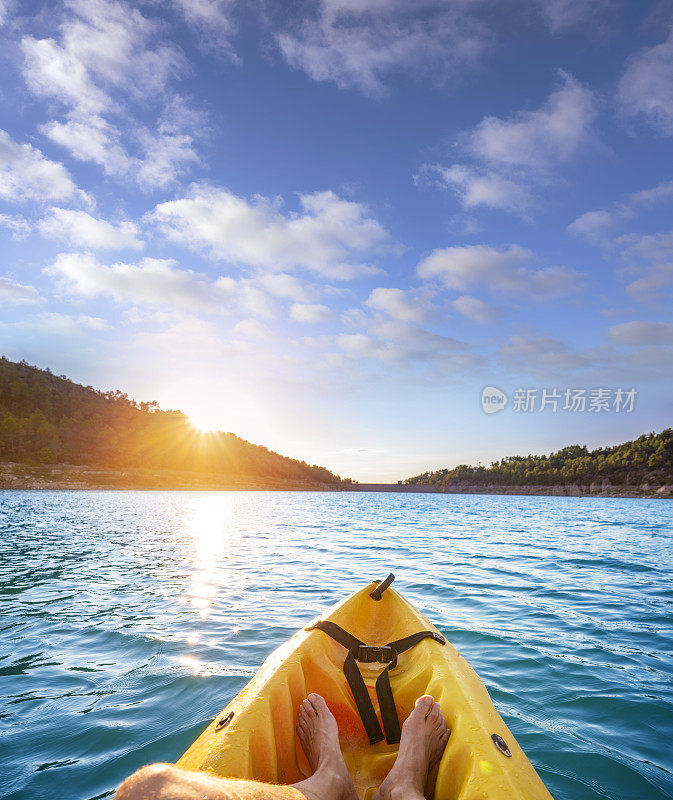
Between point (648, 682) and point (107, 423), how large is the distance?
10819cm

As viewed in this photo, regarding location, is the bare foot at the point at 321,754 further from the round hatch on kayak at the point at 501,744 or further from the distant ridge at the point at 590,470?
the distant ridge at the point at 590,470

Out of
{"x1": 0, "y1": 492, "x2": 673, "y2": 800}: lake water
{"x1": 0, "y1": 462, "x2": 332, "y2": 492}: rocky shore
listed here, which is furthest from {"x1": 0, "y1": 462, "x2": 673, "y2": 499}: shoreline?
{"x1": 0, "y1": 492, "x2": 673, "y2": 800}: lake water

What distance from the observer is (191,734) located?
11.0 ft

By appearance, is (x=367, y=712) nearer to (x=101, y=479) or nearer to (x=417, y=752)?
(x=417, y=752)

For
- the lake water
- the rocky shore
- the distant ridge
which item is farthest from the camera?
the distant ridge

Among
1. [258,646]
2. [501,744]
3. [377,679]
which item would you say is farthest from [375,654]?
[258,646]

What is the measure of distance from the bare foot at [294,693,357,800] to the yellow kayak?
0.30 feet

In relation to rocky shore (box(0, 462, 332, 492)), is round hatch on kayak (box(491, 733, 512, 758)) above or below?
above

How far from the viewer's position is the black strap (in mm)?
2961

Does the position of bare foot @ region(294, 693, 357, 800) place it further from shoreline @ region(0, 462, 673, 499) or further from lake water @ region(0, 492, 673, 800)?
shoreline @ region(0, 462, 673, 499)

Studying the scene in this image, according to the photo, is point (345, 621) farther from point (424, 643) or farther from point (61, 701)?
point (61, 701)

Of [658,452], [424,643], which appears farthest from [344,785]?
[658,452]

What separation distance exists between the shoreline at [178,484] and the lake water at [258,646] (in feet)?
170

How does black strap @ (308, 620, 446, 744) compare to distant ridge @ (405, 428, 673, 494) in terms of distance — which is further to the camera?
distant ridge @ (405, 428, 673, 494)
